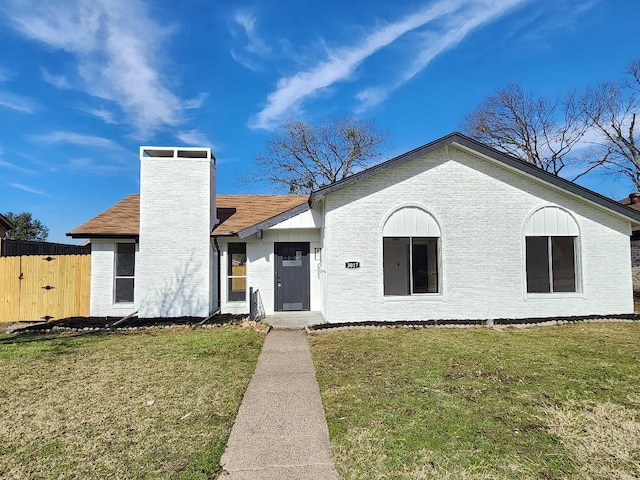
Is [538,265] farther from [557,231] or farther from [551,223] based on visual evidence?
[551,223]

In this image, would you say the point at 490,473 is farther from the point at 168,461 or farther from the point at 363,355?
the point at 363,355

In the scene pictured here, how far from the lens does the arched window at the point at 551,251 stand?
11.0 m

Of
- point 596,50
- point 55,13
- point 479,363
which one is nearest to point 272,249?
point 479,363

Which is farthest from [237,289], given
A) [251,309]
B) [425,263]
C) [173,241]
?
[425,263]

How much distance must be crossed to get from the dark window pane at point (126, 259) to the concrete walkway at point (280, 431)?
7572mm

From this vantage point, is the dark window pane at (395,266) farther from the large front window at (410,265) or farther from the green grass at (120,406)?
the green grass at (120,406)

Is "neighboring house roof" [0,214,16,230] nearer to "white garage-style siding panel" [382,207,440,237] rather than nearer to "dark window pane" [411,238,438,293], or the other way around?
"white garage-style siding panel" [382,207,440,237]

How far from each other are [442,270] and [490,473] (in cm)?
775

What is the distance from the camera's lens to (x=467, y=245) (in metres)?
10.7

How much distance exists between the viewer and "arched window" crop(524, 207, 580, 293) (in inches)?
434

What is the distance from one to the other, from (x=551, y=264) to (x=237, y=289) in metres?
9.62

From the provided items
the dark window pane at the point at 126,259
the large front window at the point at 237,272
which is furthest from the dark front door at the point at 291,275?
the dark window pane at the point at 126,259

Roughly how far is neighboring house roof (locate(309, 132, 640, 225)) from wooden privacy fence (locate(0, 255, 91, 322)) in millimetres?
8062

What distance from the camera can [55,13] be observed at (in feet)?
29.4
